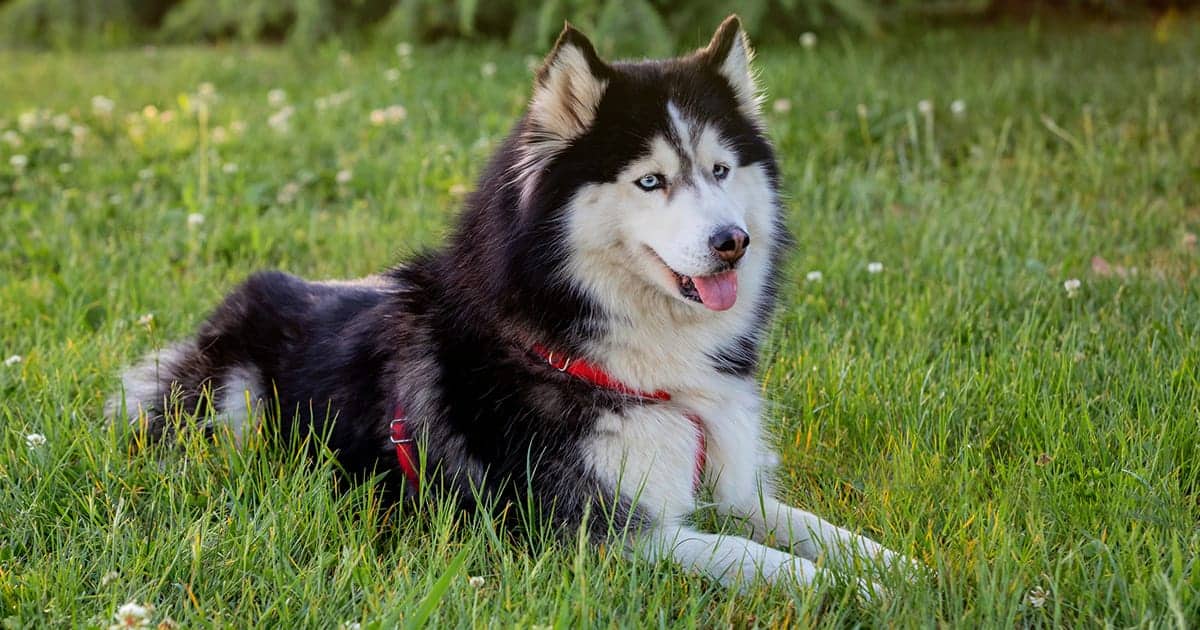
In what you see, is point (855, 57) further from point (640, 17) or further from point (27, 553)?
point (27, 553)

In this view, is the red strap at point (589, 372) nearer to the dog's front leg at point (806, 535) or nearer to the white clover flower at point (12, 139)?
the dog's front leg at point (806, 535)

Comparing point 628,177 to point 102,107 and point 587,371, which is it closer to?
point 587,371

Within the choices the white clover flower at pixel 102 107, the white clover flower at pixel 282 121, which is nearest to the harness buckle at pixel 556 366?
the white clover flower at pixel 282 121

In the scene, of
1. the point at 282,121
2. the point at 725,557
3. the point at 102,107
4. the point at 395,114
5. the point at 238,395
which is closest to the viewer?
the point at 725,557

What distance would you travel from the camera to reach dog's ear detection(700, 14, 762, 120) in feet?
9.27

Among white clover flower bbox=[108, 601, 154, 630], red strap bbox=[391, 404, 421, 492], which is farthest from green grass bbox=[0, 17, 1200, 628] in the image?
white clover flower bbox=[108, 601, 154, 630]

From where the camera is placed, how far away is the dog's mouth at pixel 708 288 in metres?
2.59

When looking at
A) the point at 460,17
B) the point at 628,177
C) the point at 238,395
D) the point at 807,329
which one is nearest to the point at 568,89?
the point at 628,177

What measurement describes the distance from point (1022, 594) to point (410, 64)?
617 cm

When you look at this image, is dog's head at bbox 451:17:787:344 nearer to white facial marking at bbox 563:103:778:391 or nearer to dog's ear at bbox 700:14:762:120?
white facial marking at bbox 563:103:778:391

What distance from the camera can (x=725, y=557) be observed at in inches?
97.3

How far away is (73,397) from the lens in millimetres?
3373

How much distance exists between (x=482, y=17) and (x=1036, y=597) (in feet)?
21.7

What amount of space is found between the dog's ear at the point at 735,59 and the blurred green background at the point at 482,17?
12.4 ft
